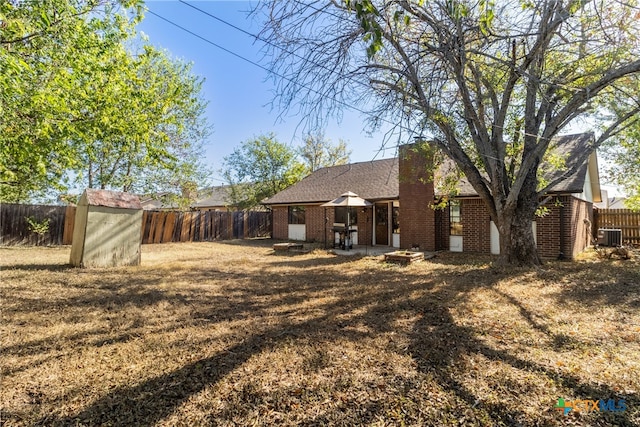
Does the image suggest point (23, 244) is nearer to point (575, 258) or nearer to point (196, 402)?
point (196, 402)

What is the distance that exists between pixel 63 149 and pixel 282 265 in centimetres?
597

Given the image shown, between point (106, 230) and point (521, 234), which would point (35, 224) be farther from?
point (521, 234)

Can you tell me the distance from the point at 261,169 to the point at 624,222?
77.9 ft

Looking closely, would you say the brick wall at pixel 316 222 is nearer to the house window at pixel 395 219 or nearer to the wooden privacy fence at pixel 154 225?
the house window at pixel 395 219

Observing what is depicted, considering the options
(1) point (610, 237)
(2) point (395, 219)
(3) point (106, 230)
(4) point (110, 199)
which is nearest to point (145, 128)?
(4) point (110, 199)

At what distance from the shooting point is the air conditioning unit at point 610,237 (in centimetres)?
1293

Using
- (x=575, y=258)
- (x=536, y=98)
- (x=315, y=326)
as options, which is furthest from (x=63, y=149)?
(x=575, y=258)

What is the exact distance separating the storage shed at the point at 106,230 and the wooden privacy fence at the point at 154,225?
128 inches

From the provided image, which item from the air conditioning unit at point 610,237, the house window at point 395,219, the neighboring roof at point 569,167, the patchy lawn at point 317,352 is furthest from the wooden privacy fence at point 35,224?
the air conditioning unit at point 610,237

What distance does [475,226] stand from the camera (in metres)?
11.7

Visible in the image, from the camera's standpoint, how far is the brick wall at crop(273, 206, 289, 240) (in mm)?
18734

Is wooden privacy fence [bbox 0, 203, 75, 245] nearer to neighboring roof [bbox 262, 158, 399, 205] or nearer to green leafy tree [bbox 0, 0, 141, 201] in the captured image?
green leafy tree [bbox 0, 0, 141, 201]

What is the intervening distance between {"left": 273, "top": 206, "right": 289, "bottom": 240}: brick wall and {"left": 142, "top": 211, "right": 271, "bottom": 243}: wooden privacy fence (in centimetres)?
232

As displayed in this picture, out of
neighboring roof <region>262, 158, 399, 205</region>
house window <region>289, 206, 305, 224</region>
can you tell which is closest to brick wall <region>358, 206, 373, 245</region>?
neighboring roof <region>262, 158, 399, 205</region>
